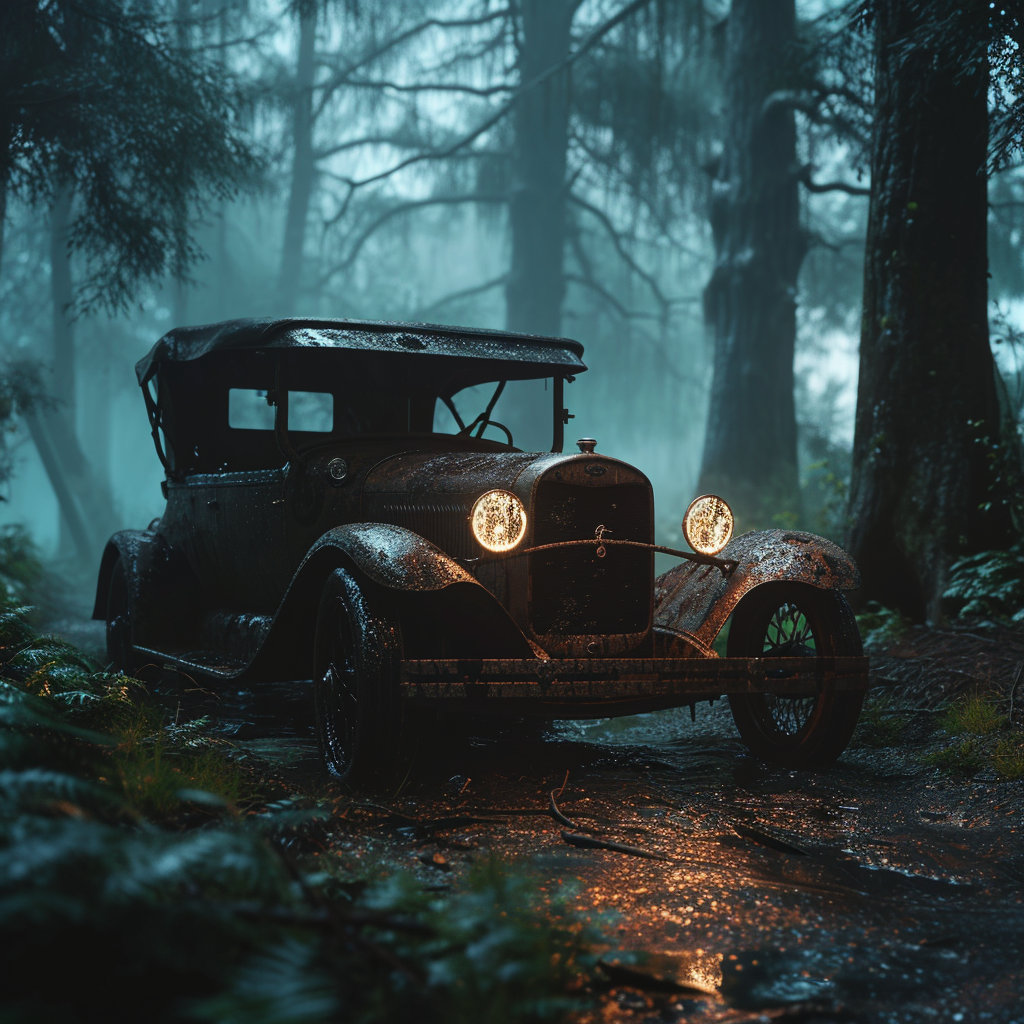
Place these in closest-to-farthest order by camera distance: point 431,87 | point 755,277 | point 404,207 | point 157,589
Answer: point 157,589, point 755,277, point 431,87, point 404,207

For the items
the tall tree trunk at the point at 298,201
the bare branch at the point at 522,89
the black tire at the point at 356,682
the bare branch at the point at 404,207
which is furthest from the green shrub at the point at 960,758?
A: the tall tree trunk at the point at 298,201

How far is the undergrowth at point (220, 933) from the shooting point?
1.61 metres

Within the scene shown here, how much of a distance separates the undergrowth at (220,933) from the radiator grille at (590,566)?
1.74 m

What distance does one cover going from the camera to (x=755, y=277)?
500 inches

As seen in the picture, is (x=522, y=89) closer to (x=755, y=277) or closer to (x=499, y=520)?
(x=755, y=277)

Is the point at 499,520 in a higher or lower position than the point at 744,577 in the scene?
higher

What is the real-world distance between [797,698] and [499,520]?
182 cm

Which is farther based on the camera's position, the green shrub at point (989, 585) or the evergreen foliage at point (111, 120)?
the evergreen foliage at point (111, 120)

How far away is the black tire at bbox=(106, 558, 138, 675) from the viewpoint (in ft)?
20.6

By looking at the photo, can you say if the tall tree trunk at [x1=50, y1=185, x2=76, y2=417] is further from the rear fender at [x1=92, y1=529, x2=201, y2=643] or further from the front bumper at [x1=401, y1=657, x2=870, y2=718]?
the front bumper at [x1=401, y1=657, x2=870, y2=718]

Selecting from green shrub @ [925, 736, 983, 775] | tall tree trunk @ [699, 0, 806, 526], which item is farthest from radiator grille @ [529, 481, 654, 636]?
tall tree trunk @ [699, 0, 806, 526]

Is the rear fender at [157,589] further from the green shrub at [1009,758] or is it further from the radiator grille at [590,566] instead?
the green shrub at [1009,758]

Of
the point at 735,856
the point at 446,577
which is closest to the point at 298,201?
the point at 446,577

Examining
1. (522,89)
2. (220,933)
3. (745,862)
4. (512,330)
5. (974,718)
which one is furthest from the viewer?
(522,89)
